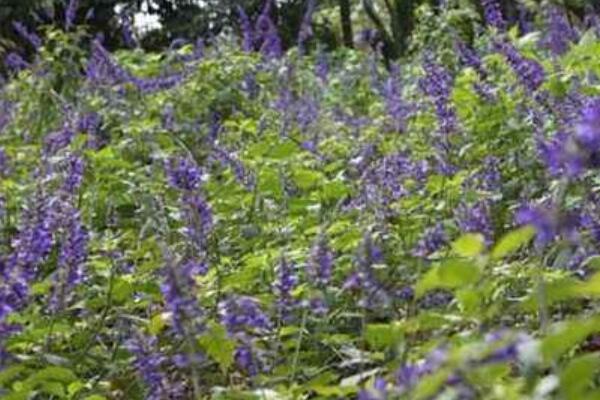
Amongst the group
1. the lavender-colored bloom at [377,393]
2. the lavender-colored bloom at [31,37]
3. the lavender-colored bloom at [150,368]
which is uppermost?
the lavender-colored bloom at [31,37]

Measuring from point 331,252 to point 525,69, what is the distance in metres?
1.39

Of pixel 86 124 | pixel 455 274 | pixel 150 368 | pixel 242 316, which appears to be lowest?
pixel 150 368

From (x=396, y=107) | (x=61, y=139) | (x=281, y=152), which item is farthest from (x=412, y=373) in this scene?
(x=396, y=107)

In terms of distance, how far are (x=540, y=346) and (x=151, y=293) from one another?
6.19 ft

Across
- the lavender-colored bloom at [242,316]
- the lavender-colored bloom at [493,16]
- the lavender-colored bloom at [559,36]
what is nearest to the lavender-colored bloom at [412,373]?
the lavender-colored bloom at [242,316]

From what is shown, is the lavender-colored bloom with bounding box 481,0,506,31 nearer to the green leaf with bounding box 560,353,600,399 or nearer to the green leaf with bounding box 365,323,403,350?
the green leaf with bounding box 365,323,403,350

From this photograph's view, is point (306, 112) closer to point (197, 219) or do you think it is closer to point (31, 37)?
point (31, 37)

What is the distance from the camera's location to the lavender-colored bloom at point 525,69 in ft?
13.1

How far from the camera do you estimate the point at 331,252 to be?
2.89 meters

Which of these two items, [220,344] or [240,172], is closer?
[220,344]

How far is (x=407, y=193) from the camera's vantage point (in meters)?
3.81

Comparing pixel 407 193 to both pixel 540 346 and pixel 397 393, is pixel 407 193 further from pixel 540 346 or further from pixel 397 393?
pixel 540 346

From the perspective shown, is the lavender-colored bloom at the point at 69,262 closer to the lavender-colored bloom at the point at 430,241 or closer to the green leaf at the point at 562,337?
the lavender-colored bloom at the point at 430,241

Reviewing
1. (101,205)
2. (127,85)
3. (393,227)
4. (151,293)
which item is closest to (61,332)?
(151,293)
